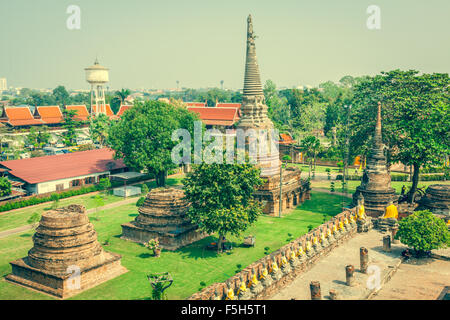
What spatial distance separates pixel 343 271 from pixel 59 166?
3984 centimetres

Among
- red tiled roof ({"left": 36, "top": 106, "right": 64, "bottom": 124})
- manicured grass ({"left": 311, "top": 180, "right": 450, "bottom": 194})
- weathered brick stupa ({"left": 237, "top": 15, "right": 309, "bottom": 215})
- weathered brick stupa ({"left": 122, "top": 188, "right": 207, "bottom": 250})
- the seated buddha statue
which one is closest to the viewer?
weathered brick stupa ({"left": 122, "top": 188, "right": 207, "bottom": 250})

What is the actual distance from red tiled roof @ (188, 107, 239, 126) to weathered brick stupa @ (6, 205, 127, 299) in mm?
59220

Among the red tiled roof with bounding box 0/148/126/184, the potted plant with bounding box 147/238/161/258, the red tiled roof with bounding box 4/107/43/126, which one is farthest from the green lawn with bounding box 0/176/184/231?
the red tiled roof with bounding box 4/107/43/126

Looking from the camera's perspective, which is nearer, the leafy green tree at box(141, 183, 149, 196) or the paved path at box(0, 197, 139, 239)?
the paved path at box(0, 197, 139, 239)

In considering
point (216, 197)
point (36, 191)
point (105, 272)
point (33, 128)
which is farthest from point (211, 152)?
point (33, 128)

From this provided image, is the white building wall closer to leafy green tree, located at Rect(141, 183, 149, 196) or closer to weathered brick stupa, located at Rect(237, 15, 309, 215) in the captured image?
leafy green tree, located at Rect(141, 183, 149, 196)

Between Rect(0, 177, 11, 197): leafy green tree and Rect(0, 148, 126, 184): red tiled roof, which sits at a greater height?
Rect(0, 148, 126, 184): red tiled roof

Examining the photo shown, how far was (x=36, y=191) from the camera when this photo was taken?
164 ft

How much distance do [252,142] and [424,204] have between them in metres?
18.1

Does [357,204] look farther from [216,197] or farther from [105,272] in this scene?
[105,272]

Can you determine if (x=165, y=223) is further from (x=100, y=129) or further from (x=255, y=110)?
(x=100, y=129)

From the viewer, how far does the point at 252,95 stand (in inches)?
1874

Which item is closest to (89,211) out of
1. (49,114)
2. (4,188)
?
(4,188)

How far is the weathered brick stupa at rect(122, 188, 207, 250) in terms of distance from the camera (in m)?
34.4
